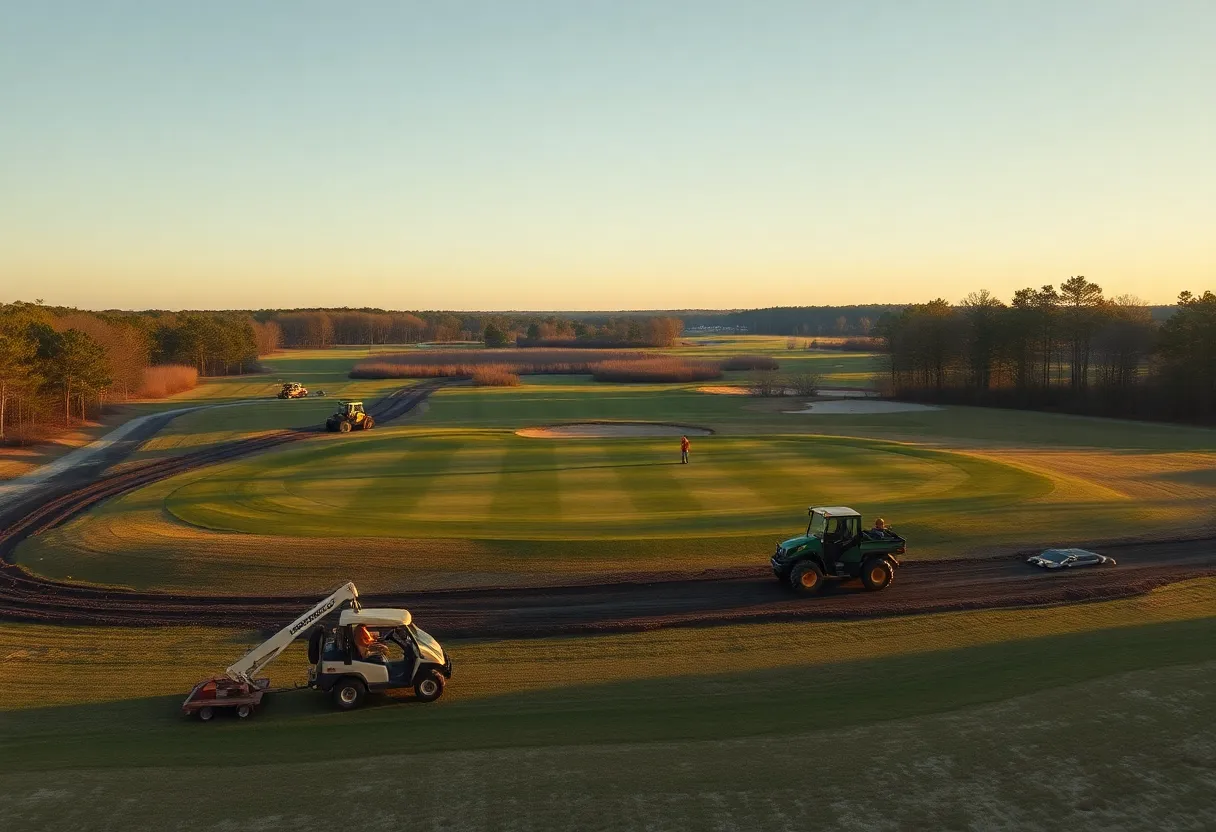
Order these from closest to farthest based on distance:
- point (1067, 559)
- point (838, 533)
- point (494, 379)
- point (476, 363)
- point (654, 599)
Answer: point (654, 599) → point (838, 533) → point (1067, 559) → point (494, 379) → point (476, 363)

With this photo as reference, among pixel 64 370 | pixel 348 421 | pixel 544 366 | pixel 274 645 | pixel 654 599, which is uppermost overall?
pixel 64 370

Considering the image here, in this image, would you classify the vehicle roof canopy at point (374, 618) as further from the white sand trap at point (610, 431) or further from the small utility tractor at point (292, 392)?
the small utility tractor at point (292, 392)

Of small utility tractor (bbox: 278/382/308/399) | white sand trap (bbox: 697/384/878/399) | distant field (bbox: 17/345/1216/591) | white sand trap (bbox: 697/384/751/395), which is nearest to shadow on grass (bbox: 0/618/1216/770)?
distant field (bbox: 17/345/1216/591)

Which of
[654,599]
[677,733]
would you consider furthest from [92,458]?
[677,733]

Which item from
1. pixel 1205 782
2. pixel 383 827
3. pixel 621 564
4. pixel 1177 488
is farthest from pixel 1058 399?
pixel 383 827

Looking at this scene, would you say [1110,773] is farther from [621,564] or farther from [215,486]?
[215,486]

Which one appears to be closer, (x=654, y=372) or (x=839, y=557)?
(x=839, y=557)

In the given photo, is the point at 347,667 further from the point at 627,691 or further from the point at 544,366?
the point at 544,366
